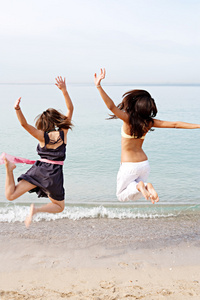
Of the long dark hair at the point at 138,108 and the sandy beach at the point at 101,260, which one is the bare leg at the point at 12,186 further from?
the sandy beach at the point at 101,260

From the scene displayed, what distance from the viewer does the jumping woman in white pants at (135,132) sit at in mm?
5336

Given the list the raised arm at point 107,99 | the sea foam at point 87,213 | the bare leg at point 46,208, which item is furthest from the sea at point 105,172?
the raised arm at point 107,99

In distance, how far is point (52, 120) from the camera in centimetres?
551

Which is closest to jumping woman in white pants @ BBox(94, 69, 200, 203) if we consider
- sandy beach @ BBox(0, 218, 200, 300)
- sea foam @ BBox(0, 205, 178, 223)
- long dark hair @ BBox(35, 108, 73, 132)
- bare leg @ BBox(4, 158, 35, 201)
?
long dark hair @ BBox(35, 108, 73, 132)

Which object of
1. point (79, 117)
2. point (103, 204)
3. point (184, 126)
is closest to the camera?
point (184, 126)

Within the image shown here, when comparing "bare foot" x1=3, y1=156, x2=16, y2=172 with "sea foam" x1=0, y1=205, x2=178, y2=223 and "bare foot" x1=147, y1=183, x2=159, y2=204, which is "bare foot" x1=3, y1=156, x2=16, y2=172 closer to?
"bare foot" x1=147, y1=183, x2=159, y2=204

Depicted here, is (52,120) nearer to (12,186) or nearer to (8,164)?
(8,164)

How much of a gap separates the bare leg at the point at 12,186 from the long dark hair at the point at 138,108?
61.4 inches

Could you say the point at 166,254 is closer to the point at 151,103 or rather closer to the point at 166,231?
the point at 166,231

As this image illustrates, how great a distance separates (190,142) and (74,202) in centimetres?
1085

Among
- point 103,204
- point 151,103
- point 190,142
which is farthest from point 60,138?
point 190,142

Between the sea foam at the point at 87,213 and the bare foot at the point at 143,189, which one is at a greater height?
the bare foot at the point at 143,189

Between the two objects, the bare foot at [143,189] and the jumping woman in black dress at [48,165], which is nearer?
the bare foot at [143,189]

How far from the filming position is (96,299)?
6.41 meters
